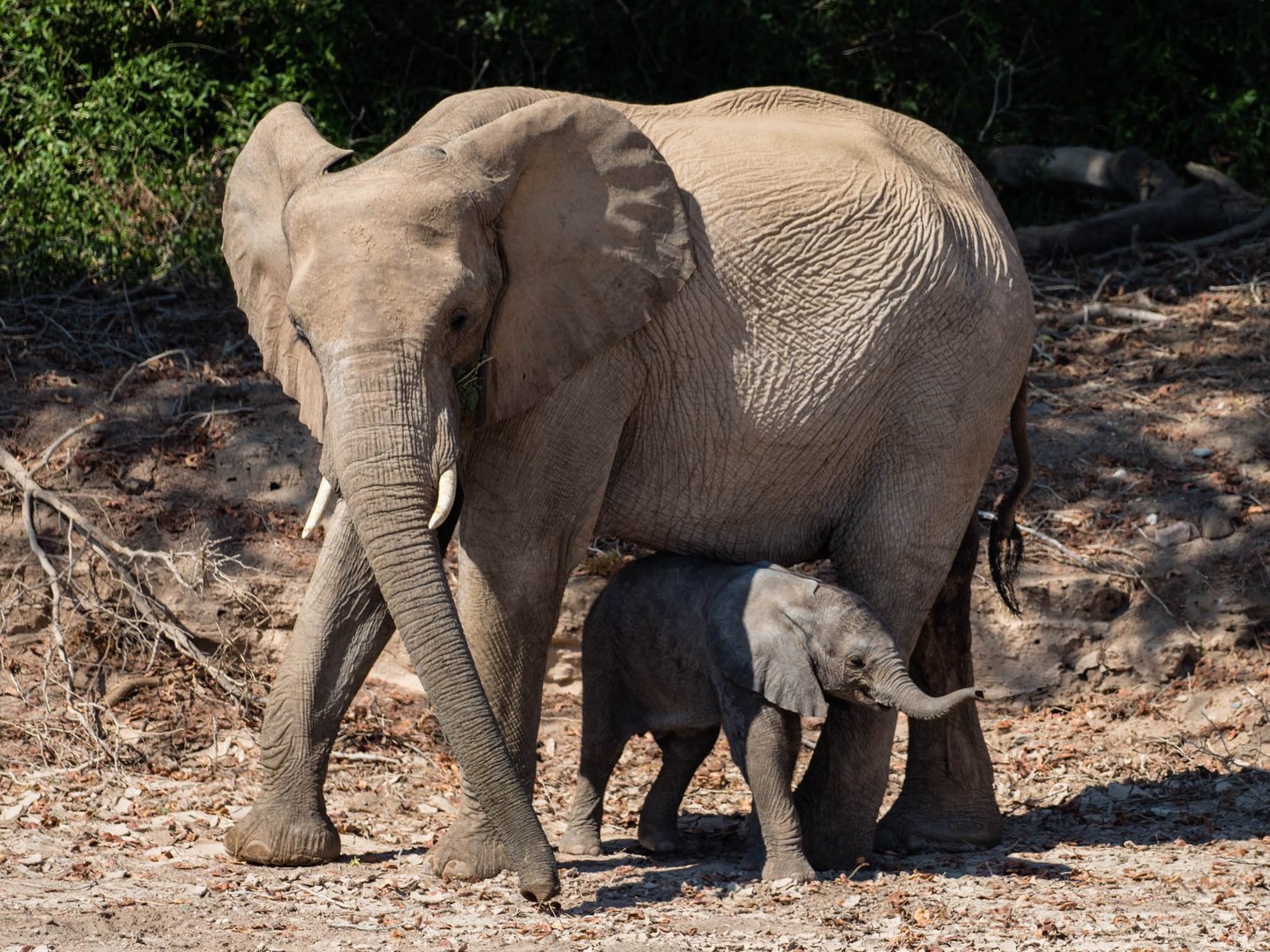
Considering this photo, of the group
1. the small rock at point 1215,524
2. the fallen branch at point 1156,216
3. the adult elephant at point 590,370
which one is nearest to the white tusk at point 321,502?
the adult elephant at point 590,370

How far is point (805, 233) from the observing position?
254 inches

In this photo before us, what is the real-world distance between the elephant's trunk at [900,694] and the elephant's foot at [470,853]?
1.39 m

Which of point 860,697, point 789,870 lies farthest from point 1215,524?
point 789,870

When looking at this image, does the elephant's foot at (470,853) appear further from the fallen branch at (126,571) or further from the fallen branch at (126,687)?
the fallen branch at (126,687)

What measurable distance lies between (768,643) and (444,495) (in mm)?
1371

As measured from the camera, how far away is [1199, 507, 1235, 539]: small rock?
9367 mm

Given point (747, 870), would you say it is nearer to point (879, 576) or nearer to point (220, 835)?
point (879, 576)

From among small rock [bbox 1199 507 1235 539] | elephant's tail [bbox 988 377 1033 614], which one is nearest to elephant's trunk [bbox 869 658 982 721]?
elephant's tail [bbox 988 377 1033 614]

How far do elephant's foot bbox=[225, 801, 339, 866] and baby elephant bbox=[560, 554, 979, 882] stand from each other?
3.02 feet

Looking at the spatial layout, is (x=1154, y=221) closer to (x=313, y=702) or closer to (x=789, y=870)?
(x=789, y=870)

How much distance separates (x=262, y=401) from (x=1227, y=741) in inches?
204

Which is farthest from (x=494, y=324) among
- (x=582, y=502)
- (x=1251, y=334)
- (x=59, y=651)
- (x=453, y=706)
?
(x=1251, y=334)

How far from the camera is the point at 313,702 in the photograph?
6629mm

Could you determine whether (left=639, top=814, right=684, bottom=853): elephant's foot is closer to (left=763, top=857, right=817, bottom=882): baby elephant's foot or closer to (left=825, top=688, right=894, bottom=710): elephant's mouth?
(left=763, top=857, right=817, bottom=882): baby elephant's foot
